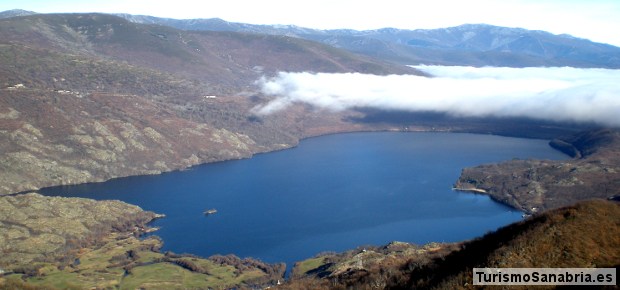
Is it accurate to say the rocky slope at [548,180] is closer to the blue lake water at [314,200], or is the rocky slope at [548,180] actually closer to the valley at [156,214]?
the valley at [156,214]

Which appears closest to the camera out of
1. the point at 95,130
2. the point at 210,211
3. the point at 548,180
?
the point at 210,211

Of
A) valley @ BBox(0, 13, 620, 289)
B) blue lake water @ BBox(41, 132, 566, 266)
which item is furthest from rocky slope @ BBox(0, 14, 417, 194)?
blue lake water @ BBox(41, 132, 566, 266)

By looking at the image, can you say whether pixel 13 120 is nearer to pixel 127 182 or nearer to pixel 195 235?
pixel 127 182

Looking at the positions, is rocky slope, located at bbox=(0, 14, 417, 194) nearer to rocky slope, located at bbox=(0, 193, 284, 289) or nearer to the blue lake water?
the blue lake water

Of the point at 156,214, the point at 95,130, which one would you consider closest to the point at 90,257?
the point at 156,214

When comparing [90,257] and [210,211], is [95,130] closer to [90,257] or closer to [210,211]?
[210,211]

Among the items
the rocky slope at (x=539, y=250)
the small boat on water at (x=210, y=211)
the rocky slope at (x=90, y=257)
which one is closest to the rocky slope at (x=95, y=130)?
the rocky slope at (x=90, y=257)
